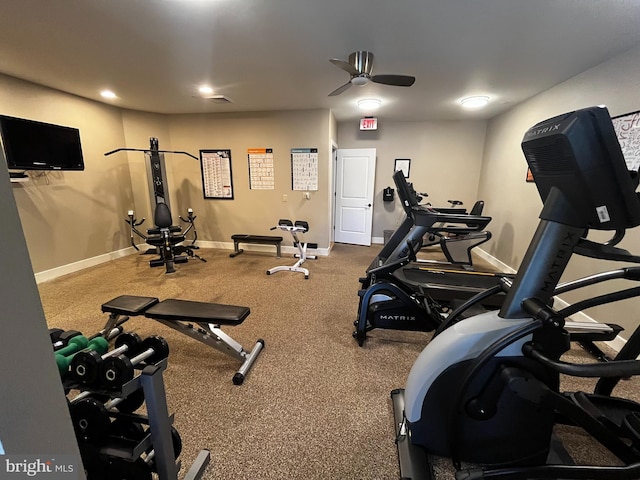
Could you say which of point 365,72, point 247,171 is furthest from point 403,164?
point 365,72

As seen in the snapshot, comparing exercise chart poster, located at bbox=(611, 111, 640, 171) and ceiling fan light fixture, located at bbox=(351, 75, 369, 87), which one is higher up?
ceiling fan light fixture, located at bbox=(351, 75, 369, 87)

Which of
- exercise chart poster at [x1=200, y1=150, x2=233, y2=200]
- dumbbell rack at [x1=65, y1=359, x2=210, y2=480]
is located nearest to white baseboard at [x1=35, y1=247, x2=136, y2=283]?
exercise chart poster at [x1=200, y1=150, x2=233, y2=200]

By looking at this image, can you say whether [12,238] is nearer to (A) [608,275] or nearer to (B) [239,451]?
(B) [239,451]

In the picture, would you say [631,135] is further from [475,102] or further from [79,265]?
[79,265]

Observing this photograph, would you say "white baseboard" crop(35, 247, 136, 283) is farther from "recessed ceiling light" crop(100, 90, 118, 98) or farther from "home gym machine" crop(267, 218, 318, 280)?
"home gym machine" crop(267, 218, 318, 280)

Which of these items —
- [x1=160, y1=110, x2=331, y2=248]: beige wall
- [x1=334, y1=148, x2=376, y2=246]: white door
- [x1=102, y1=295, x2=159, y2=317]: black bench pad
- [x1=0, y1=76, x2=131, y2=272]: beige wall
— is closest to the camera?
[x1=102, y1=295, x2=159, y2=317]: black bench pad

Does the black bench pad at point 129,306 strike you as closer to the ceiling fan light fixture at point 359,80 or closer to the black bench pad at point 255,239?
the ceiling fan light fixture at point 359,80

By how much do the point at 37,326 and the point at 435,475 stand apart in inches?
66.0

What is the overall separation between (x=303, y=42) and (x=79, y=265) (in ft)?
14.5

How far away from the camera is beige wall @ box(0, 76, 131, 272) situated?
341cm

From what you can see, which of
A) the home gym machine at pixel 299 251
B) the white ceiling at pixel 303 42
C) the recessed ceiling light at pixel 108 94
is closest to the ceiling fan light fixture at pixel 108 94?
the recessed ceiling light at pixel 108 94

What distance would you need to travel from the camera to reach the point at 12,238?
1.92 ft

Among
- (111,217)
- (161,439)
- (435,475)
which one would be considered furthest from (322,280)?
(111,217)
